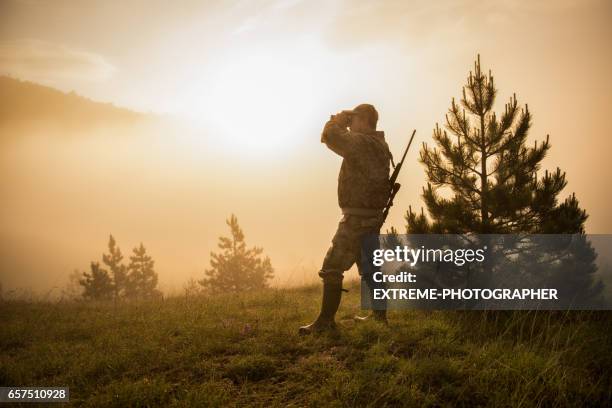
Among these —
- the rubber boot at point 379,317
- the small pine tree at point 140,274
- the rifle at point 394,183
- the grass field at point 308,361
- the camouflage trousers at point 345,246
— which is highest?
the rifle at point 394,183

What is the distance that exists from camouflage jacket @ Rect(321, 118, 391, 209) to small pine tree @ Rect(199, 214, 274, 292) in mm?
27938

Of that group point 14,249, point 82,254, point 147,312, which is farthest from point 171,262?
point 147,312

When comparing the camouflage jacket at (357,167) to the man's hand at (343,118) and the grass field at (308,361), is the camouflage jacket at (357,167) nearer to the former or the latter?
the man's hand at (343,118)

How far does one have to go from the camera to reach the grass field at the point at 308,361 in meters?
3.21

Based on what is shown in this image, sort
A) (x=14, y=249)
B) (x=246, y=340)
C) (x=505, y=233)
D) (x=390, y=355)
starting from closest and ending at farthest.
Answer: (x=390, y=355)
(x=246, y=340)
(x=505, y=233)
(x=14, y=249)

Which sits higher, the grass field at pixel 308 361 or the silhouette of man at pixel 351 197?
the silhouette of man at pixel 351 197

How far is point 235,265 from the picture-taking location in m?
33.8

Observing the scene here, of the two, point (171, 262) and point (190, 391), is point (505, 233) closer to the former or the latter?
point (190, 391)

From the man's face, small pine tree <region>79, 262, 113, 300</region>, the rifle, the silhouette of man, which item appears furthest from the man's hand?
small pine tree <region>79, 262, 113, 300</region>

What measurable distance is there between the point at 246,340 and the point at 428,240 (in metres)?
4.30

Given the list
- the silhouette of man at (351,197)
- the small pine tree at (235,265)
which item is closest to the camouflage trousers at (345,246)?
the silhouette of man at (351,197)

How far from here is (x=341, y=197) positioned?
18.2ft

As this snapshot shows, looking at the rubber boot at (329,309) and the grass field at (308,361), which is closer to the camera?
the grass field at (308,361)

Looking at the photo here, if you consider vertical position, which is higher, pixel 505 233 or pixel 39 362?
pixel 505 233
